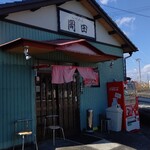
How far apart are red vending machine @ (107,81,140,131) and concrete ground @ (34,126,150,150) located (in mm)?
654

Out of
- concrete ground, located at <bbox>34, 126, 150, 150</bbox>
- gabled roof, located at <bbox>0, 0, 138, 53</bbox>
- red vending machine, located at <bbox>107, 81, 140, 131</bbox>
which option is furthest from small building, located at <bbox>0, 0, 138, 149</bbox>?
concrete ground, located at <bbox>34, 126, 150, 150</bbox>

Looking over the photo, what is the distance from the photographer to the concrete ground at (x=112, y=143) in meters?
8.75

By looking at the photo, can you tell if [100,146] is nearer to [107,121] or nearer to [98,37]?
[107,121]

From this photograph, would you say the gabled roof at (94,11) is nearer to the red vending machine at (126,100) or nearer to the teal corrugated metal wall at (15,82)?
the teal corrugated metal wall at (15,82)

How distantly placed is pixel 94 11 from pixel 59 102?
450cm

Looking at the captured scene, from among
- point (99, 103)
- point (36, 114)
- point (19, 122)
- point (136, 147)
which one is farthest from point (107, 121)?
point (19, 122)

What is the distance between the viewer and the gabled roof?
8.10 m

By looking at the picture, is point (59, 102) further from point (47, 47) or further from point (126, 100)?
point (126, 100)

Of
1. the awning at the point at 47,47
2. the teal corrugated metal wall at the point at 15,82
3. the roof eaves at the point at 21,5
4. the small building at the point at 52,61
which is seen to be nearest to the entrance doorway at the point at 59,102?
the small building at the point at 52,61

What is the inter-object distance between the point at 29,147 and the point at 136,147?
12.2 ft

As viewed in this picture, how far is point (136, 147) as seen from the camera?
9.30 metres

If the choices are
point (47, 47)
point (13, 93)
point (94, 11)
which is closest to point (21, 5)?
point (47, 47)

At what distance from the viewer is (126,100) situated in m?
11.9

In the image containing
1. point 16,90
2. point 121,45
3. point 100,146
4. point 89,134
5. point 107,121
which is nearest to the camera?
point 16,90
